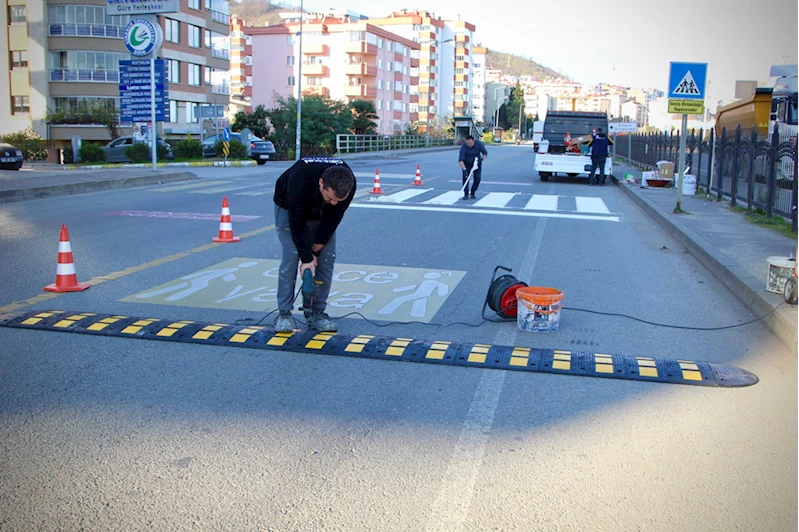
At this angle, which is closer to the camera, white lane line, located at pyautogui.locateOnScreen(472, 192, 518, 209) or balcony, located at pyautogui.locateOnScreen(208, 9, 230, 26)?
white lane line, located at pyautogui.locateOnScreen(472, 192, 518, 209)

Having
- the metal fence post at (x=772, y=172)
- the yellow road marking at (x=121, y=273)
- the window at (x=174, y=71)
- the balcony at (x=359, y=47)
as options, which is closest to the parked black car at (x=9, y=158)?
the yellow road marking at (x=121, y=273)

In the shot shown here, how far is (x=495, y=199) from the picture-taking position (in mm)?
18859

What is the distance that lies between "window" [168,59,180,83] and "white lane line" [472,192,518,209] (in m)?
41.0

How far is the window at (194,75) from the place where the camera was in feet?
189

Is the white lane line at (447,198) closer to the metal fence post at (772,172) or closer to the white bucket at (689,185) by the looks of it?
the white bucket at (689,185)

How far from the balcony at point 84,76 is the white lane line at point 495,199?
38540mm

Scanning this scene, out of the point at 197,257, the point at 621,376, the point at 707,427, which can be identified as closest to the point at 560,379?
the point at 621,376

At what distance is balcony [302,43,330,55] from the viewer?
89.5 metres

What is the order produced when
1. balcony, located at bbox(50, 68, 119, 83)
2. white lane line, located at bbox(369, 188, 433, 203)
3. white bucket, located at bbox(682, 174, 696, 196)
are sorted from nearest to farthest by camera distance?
white lane line, located at bbox(369, 188, 433, 203), white bucket, located at bbox(682, 174, 696, 196), balcony, located at bbox(50, 68, 119, 83)

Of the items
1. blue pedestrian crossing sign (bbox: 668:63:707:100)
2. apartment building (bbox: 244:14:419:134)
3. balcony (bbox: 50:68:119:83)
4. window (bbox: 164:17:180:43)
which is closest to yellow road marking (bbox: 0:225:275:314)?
blue pedestrian crossing sign (bbox: 668:63:707:100)

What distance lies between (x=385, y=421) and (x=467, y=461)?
0.69m

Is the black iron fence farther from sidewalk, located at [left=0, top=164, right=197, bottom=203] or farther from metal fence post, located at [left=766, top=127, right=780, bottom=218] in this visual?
sidewalk, located at [left=0, top=164, right=197, bottom=203]

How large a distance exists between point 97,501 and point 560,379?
122 inches

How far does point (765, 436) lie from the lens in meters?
4.37
